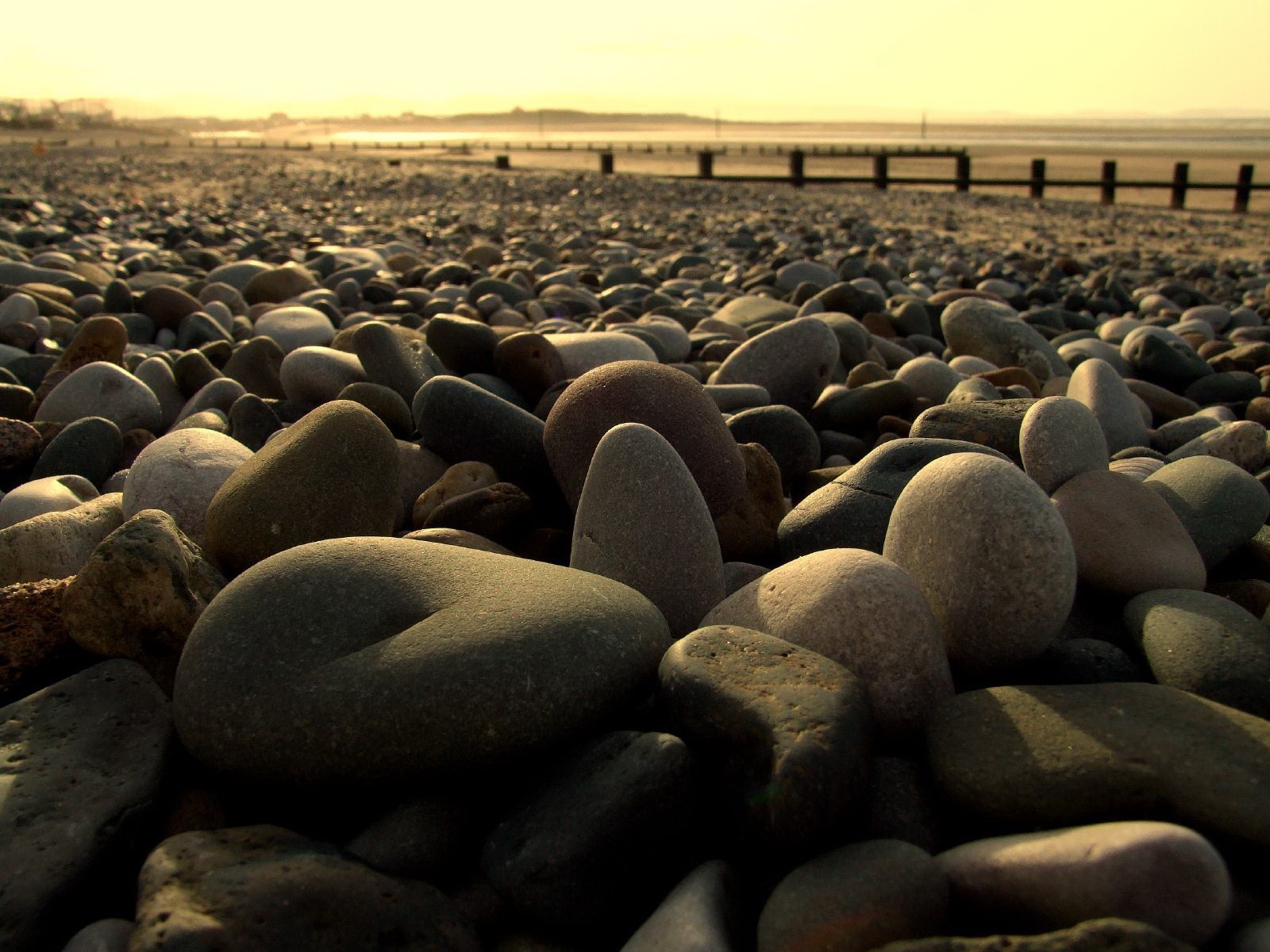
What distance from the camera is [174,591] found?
196 cm

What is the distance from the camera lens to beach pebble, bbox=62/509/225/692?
1.92 metres

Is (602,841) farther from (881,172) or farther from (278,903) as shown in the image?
(881,172)

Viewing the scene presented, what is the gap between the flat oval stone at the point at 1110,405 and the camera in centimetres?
355

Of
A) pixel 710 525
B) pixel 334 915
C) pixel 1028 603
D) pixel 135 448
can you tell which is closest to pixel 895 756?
pixel 1028 603

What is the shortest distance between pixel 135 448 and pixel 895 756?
3097mm

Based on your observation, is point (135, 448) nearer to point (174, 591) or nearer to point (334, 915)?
point (174, 591)

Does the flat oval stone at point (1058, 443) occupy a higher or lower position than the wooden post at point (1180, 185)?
lower

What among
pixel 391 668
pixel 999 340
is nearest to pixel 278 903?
pixel 391 668

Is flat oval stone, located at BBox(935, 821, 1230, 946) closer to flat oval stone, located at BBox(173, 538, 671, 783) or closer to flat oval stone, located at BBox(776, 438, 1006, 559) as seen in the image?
flat oval stone, located at BBox(173, 538, 671, 783)

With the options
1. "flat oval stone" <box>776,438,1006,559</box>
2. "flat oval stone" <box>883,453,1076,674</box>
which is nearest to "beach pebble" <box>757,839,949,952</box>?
"flat oval stone" <box>883,453,1076,674</box>

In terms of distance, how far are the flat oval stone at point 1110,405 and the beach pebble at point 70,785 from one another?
329 centimetres

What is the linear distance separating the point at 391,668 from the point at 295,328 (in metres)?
3.93

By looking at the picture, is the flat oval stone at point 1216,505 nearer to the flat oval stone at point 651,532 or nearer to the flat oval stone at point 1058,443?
the flat oval stone at point 1058,443

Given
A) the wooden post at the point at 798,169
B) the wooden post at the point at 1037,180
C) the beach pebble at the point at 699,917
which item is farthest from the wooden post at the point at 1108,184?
the beach pebble at the point at 699,917
